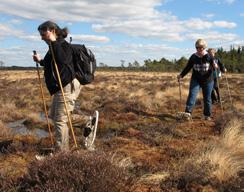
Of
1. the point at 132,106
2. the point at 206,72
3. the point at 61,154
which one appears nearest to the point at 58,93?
the point at 61,154

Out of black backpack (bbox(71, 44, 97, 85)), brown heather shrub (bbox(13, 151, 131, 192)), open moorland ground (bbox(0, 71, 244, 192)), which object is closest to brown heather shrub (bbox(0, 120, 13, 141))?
open moorland ground (bbox(0, 71, 244, 192))

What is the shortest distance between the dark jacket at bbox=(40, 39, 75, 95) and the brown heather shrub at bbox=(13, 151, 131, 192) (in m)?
1.70

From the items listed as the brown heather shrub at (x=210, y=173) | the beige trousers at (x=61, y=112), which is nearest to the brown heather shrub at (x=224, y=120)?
the brown heather shrub at (x=210, y=173)

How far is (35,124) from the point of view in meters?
12.7

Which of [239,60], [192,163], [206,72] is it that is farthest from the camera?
[239,60]

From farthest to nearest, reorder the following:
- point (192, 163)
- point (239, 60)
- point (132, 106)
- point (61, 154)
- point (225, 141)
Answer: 1. point (239, 60)
2. point (132, 106)
3. point (225, 141)
4. point (192, 163)
5. point (61, 154)

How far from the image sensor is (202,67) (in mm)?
11469

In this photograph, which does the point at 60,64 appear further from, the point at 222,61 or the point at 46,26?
the point at 222,61

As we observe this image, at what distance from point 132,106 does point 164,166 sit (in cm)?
851

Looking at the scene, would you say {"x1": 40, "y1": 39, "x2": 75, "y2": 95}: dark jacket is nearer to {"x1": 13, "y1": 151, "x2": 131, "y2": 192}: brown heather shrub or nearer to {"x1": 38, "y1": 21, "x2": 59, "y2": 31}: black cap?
{"x1": 38, "y1": 21, "x2": 59, "y2": 31}: black cap

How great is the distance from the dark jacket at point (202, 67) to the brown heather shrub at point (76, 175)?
654 cm

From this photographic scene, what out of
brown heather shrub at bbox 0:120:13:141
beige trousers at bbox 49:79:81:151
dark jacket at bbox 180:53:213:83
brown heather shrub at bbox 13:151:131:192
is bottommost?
brown heather shrub at bbox 0:120:13:141

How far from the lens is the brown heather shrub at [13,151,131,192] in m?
4.89

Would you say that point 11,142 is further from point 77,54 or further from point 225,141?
point 225,141
